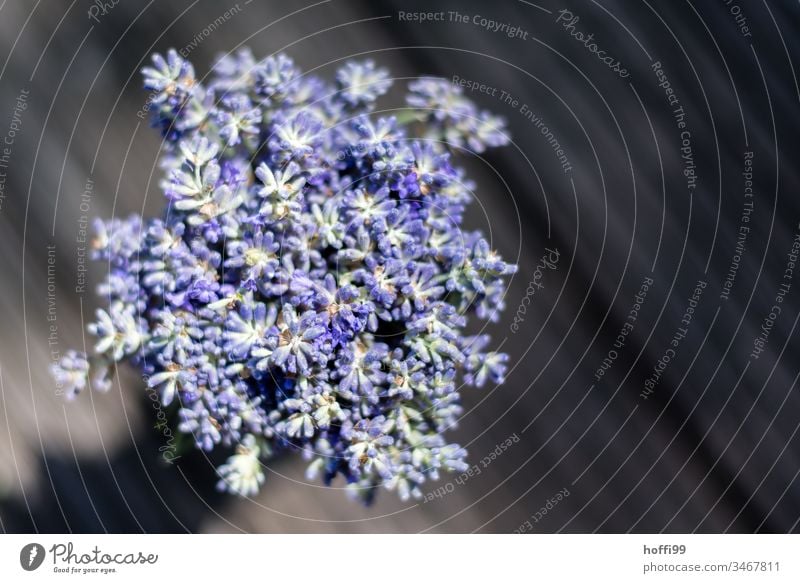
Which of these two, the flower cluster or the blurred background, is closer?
the flower cluster

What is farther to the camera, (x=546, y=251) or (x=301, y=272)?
(x=546, y=251)

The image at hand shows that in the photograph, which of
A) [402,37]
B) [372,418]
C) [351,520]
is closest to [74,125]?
[402,37]

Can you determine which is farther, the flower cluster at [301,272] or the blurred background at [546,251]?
the blurred background at [546,251]
